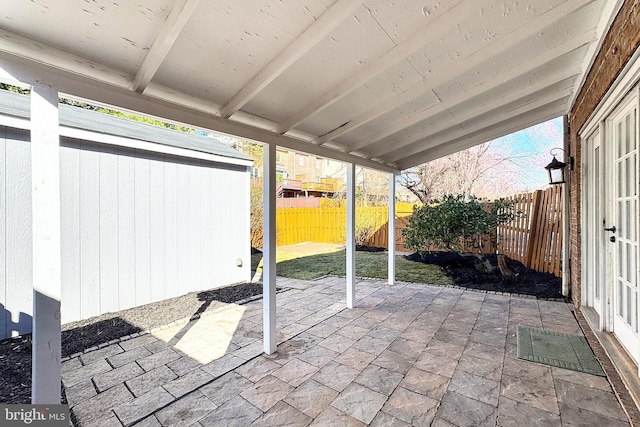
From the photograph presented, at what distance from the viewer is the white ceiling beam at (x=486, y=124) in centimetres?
368

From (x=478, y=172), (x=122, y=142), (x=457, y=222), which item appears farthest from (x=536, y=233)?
(x=122, y=142)

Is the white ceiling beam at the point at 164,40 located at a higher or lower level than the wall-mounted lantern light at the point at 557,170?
higher

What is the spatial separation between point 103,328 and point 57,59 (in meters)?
3.12

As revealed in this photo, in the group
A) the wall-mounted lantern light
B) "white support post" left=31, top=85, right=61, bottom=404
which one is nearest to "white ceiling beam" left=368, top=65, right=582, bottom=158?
the wall-mounted lantern light

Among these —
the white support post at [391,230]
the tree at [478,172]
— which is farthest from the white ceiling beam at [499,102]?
the tree at [478,172]

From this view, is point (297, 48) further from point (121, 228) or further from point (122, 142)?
point (121, 228)

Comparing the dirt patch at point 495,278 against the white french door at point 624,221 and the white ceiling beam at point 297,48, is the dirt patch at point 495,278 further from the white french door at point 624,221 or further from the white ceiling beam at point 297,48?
the white ceiling beam at point 297,48

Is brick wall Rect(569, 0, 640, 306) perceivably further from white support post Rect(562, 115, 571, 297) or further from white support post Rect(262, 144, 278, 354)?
white support post Rect(262, 144, 278, 354)

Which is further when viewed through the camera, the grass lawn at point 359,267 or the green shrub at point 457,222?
the grass lawn at point 359,267

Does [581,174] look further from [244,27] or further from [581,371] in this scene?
[244,27]

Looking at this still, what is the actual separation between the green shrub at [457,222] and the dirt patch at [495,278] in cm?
55

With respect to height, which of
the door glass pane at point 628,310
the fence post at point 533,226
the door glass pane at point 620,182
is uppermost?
the door glass pane at point 620,182

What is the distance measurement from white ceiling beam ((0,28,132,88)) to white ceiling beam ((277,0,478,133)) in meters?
1.38

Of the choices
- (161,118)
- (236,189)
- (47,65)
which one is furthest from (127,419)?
(236,189)
